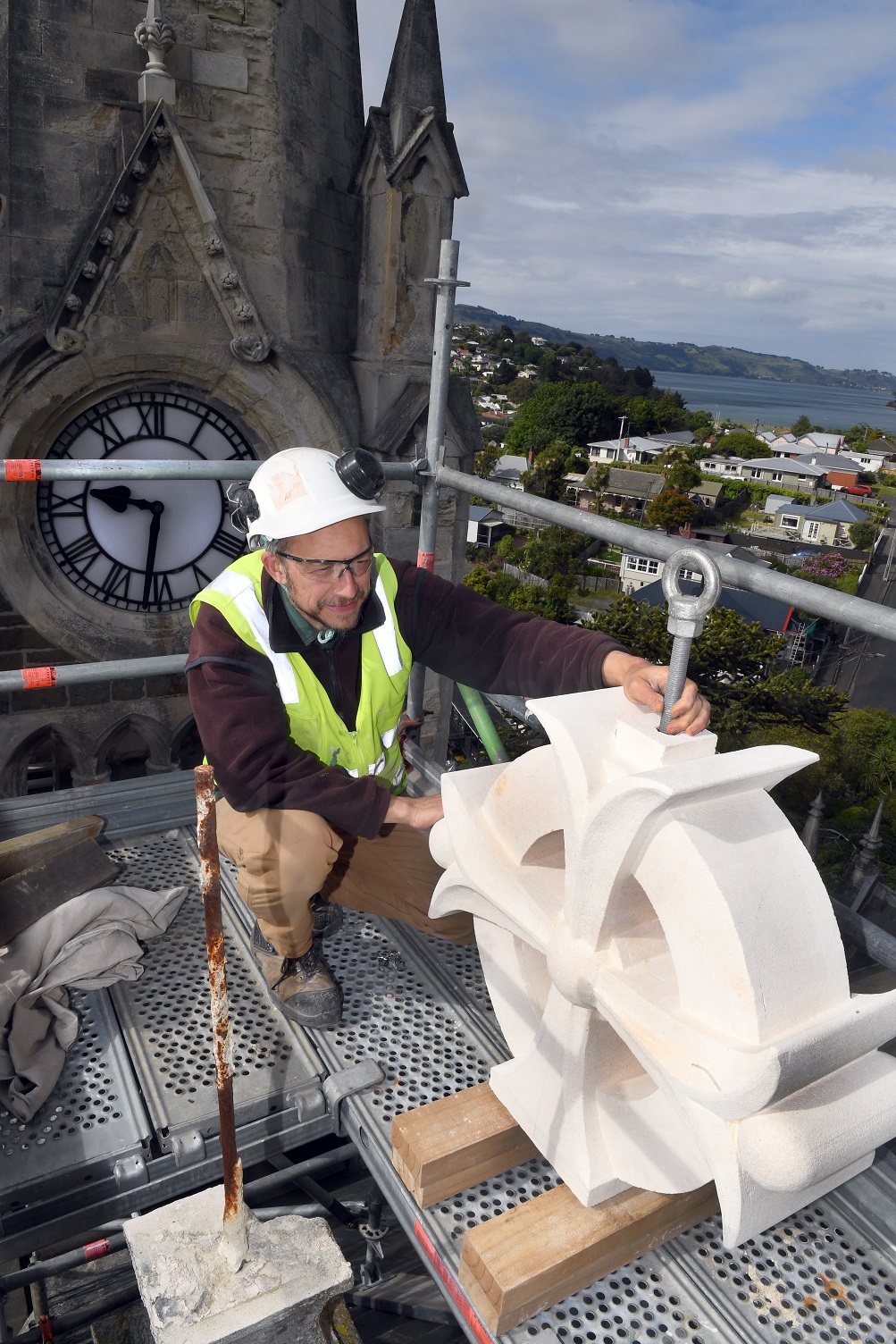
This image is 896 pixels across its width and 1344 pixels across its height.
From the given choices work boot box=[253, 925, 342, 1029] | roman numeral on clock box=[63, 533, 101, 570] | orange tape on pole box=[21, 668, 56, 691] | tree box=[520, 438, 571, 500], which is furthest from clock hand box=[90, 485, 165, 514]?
tree box=[520, 438, 571, 500]

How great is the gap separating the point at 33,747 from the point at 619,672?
687 centimetres

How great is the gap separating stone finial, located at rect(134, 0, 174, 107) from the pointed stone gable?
0.34 ft

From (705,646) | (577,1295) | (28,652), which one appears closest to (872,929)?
(577,1295)

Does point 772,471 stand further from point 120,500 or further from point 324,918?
point 324,918

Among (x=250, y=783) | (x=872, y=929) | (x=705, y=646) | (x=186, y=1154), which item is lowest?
(x=705, y=646)

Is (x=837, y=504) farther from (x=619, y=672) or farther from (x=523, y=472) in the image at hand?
(x=619, y=672)

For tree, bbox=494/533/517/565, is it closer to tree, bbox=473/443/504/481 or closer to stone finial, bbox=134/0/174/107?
tree, bbox=473/443/504/481

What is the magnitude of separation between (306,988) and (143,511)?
20.5ft

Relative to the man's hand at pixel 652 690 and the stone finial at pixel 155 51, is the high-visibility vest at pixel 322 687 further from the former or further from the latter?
the stone finial at pixel 155 51

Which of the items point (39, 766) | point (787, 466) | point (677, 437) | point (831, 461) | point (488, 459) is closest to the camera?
point (39, 766)

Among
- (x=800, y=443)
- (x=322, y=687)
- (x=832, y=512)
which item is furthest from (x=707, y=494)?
(x=322, y=687)

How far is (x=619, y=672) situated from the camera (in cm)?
264

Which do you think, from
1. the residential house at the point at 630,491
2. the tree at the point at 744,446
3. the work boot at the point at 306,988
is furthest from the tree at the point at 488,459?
the work boot at the point at 306,988

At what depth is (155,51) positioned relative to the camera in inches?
Result: 264
